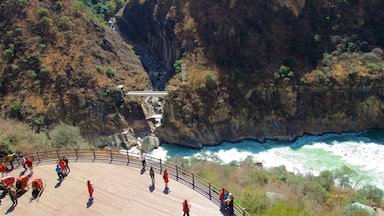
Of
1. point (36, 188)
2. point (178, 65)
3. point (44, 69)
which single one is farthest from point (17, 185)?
point (178, 65)

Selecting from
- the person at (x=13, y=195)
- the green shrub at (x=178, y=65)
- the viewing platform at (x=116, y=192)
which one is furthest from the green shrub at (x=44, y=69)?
the person at (x=13, y=195)

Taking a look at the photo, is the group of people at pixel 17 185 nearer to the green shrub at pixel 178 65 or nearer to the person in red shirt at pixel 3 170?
the person in red shirt at pixel 3 170

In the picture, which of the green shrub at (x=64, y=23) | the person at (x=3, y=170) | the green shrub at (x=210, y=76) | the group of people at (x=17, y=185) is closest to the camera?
the group of people at (x=17, y=185)

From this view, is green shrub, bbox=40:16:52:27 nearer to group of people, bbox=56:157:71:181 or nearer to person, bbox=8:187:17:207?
group of people, bbox=56:157:71:181

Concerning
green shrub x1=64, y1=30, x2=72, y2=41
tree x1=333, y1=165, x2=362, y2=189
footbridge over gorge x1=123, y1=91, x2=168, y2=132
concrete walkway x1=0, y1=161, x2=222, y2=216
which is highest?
green shrub x1=64, y1=30, x2=72, y2=41

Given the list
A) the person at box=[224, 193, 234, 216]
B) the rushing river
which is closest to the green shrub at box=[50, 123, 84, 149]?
the rushing river

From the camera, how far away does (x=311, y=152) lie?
4316cm

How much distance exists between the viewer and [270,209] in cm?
2145

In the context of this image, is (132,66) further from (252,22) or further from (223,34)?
(252,22)

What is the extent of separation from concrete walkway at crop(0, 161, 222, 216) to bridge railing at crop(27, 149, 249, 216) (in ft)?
1.41

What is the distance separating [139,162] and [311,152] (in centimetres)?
2608

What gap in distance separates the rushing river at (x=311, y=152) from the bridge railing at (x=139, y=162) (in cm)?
1640

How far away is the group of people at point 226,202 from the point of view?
59.6ft

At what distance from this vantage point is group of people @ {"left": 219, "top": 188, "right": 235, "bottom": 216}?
59.6 feet
